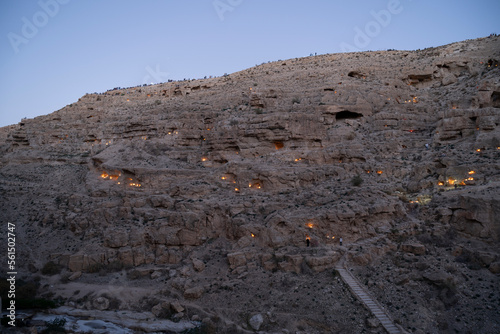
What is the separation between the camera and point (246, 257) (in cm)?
1897

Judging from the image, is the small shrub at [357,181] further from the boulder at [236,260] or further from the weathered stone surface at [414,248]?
the boulder at [236,260]

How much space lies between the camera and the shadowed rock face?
19.1 metres

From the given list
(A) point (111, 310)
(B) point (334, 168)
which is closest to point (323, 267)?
(B) point (334, 168)

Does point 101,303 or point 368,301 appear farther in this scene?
point 101,303

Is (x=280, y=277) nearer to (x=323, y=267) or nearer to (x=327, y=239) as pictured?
(x=323, y=267)

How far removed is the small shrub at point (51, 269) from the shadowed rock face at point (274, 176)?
0.49 meters

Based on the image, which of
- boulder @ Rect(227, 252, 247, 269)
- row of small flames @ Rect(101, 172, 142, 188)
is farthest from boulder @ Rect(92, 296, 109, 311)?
row of small flames @ Rect(101, 172, 142, 188)

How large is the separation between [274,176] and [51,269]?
14564mm

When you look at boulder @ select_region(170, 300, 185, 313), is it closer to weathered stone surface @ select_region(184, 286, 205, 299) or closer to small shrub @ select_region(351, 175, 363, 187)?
weathered stone surface @ select_region(184, 286, 205, 299)

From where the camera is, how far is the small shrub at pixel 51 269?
1980 centimetres

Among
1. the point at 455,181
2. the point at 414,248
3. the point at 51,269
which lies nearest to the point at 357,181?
the point at 414,248

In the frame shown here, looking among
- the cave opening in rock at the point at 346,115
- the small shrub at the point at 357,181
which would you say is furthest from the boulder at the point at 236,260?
the cave opening in rock at the point at 346,115

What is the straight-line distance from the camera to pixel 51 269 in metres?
19.9

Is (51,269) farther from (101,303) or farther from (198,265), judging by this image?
(198,265)
